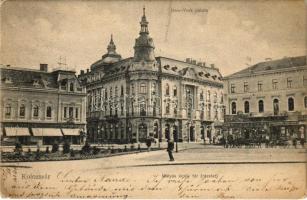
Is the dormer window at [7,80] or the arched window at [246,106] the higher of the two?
the dormer window at [7,80]

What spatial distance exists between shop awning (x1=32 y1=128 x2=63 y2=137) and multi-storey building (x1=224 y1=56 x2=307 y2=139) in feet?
14.3

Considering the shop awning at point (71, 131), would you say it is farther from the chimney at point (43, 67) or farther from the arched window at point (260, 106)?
the arched window at point (260, 106)

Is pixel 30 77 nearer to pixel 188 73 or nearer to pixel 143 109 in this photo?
pixel 143 109

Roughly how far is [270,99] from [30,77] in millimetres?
5701

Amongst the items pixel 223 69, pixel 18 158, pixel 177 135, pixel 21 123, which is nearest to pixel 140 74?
pixel 177 135

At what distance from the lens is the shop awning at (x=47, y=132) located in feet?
30.9

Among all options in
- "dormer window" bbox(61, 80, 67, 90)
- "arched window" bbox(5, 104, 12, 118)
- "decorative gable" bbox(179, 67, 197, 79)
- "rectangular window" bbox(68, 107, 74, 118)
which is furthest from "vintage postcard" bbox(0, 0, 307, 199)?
"decorative gable" bbox(179, 67, 197, 79)

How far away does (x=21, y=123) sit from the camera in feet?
29.8

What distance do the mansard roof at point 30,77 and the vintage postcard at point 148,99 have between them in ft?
0.11

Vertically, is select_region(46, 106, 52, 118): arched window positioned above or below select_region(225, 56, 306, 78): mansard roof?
below

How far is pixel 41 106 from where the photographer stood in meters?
10.2

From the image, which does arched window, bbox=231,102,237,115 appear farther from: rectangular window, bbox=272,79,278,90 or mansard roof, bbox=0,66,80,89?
mansard roof, bbox=0,66,80,89

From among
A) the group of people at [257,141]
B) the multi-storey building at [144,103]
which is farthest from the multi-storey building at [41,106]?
the group of people at [257,141]

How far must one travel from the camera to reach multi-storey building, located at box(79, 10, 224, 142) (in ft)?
32.6
